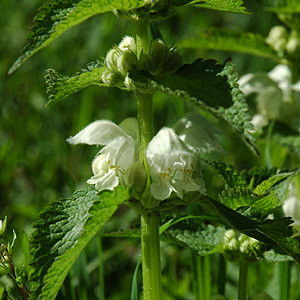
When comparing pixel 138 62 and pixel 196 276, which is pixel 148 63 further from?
pixel 196 276

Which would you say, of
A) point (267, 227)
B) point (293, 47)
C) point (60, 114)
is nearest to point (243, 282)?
point (267, 227)

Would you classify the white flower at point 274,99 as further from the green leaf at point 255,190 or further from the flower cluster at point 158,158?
the flower cluster at point 158,158

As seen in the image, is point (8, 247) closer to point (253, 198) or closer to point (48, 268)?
point (48, 268)

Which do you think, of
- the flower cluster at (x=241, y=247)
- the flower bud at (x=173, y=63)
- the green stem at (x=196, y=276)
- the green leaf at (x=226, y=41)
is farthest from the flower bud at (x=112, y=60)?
the green leaf at (x=226, y=41)

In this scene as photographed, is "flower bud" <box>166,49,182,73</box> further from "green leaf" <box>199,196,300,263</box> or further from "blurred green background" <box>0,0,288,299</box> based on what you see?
"blurred green background" <box>0,0,288,299</box>

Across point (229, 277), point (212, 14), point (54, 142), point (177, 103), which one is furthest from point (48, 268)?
point (212, 14)

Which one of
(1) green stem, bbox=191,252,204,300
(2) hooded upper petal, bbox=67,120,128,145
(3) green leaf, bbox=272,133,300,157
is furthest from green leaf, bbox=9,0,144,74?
(3) green leaf, bbox=272,133,300,157
